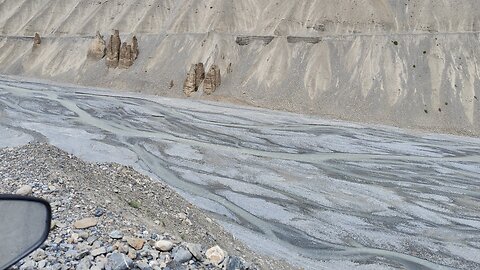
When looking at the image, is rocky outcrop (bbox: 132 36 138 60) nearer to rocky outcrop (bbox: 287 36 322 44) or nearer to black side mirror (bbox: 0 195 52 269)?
rocky outcrop (bbox: 287 36 322 44)

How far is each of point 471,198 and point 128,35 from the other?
52940 mm

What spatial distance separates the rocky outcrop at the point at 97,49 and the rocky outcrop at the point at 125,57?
4.07m

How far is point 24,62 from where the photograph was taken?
2579 inches

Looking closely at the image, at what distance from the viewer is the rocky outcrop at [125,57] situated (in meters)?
59.0

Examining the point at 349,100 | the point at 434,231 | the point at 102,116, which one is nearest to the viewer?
the point at 434,231

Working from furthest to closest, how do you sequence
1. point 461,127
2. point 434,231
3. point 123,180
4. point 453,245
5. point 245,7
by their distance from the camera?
point 245,7 < point 461,127 < point 434,231 < point 453,245 < point 123,180

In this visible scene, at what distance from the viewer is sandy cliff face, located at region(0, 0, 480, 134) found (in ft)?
150

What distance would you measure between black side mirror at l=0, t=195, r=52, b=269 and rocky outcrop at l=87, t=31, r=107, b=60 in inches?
2425

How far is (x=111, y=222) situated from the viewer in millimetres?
7938

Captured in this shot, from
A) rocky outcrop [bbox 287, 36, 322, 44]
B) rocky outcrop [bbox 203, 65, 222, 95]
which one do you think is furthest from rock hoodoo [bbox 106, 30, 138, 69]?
rocky outcrop [bbox 287, 36, 322, 44]

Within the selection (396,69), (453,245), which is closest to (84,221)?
(453,245)

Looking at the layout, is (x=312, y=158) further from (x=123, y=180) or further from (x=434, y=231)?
(x=123, y=180)

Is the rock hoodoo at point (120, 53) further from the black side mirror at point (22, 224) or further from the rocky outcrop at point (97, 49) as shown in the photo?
the black side mirror at point (22, 224)

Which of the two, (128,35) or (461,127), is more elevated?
(128,35)
